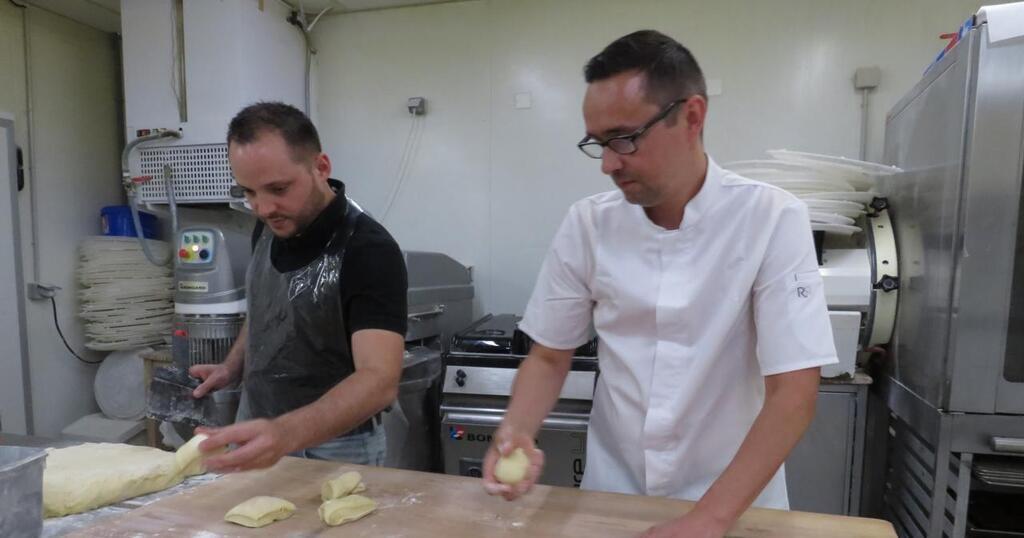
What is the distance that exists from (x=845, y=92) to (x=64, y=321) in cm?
398

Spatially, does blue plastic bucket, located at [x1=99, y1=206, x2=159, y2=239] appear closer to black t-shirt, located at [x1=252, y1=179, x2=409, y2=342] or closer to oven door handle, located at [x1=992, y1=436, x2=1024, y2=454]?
black t-shirt, located at [x1=252, y1=179, x2=409, y2=342]

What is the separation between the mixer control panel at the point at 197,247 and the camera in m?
2.27

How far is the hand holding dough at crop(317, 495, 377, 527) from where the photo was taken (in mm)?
1002

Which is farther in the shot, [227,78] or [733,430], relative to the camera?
[227,78]

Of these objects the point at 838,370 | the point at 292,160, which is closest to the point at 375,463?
the point at 292,160

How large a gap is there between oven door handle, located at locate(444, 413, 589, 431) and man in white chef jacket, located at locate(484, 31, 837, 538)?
855 mm

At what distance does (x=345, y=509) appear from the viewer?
1.02m

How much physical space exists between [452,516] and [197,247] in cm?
181

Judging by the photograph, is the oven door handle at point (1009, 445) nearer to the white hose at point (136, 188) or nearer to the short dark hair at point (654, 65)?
the short dark hair at point (654, 65)

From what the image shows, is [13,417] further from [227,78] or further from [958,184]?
[958,184]

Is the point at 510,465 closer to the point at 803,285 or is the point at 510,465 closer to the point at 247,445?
the point at 247,445

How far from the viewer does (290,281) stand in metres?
1.35

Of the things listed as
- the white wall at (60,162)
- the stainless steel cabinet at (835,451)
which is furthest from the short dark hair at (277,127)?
the white wall at (60,162)

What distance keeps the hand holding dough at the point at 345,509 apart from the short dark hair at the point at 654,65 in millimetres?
878
